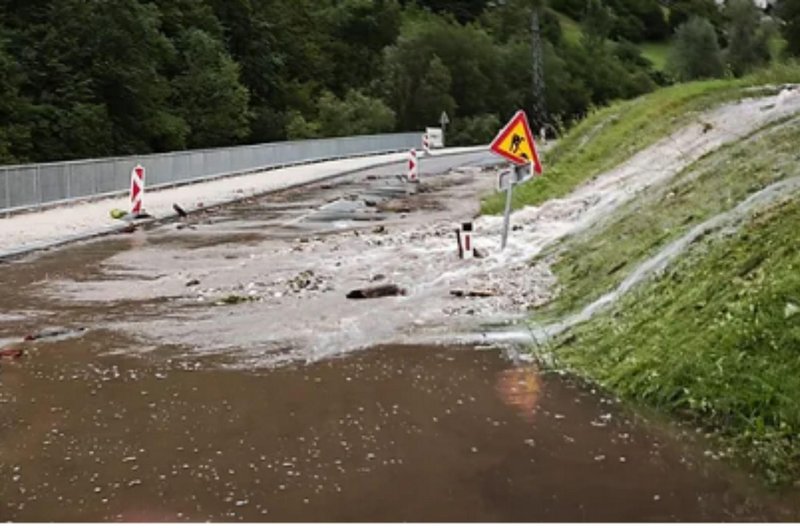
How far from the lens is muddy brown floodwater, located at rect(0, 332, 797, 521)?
520cm

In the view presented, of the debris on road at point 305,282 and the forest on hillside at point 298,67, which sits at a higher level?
the forest on hillside at point 298,67

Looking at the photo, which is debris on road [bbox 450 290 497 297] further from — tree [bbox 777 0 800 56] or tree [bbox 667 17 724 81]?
tree [bbox 667 17 724 81]

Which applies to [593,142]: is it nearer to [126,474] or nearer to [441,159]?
[126,474]

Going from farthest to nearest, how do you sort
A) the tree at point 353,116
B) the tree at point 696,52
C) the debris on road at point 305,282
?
the tree at point 696,52 → the tree at point 353,116 → the debris on road at point 305,282

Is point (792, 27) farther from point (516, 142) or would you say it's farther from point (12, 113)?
point (516, 142)

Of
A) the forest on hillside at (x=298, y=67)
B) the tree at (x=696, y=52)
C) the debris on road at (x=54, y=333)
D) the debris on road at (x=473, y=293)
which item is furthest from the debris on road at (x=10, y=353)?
the tree at (x=696, y=52)

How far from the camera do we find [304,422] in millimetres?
6820

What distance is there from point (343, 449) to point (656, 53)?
149417 mm

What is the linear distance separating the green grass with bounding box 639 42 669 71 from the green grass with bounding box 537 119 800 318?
11628 centimetres

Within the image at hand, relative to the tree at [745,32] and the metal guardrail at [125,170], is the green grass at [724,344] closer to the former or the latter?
the metal guardrail at [125,170]

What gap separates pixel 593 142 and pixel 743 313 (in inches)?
745

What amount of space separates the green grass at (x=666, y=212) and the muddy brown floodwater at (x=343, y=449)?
2.51 meters

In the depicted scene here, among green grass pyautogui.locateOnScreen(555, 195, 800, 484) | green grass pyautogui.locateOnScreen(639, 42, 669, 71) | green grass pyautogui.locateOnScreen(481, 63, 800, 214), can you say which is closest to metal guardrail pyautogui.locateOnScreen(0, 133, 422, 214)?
green grass pyautogui.locateOnScreen(481, 63, 800, 214)

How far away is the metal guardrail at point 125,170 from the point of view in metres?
23.8
